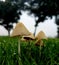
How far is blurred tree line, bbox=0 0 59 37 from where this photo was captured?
30.3 metres

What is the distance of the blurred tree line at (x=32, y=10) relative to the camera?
99.3ft

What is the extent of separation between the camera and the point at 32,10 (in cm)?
3297

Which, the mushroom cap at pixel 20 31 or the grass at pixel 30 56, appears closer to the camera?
the mushroom cap at pixel 20 31

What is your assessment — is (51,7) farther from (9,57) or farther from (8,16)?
(9,57)

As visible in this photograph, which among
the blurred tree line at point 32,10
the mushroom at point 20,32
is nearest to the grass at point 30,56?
the mushroom at point 20,32

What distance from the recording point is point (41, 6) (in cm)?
3222

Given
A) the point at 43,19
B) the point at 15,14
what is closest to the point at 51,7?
the point at 43,19

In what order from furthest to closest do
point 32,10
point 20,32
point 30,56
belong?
point 32,10
point 30,56
point 20,32

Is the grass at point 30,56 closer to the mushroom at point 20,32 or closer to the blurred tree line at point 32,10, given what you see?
the mushroom at point 20,32

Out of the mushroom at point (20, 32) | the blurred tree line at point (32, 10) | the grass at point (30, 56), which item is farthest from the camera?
the blurred tree line at point (32, 10)

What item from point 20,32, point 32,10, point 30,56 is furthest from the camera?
point 32,10

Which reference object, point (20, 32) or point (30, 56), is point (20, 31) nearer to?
point (20, 32)

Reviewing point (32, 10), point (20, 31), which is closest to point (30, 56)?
point (20, 31)

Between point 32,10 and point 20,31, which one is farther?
point 32,10
